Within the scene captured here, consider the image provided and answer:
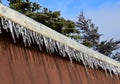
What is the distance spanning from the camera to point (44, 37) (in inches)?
118

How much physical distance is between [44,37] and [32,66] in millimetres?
276

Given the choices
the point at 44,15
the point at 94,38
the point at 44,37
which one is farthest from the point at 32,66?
the point at 94,38

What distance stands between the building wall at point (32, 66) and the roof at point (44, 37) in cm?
6

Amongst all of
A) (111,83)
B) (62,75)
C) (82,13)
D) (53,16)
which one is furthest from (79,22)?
(62,75)

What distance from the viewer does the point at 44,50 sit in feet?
10.4

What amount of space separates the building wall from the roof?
0.06 m

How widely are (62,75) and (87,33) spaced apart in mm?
23914

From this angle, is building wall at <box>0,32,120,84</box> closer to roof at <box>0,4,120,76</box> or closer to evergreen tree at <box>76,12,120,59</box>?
roof at <box>0,4,120,76</box>

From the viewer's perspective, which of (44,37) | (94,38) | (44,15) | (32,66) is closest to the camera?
(32,66)

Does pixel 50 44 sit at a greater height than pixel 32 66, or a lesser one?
greater

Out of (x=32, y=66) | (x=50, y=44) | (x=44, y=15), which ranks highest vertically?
(x=44, y=15)

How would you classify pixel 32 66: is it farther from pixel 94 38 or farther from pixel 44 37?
pixel 94 38

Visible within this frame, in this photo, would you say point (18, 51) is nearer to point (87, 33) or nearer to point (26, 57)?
point (26, 57)

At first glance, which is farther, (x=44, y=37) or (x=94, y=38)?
(x=94, y=38)
